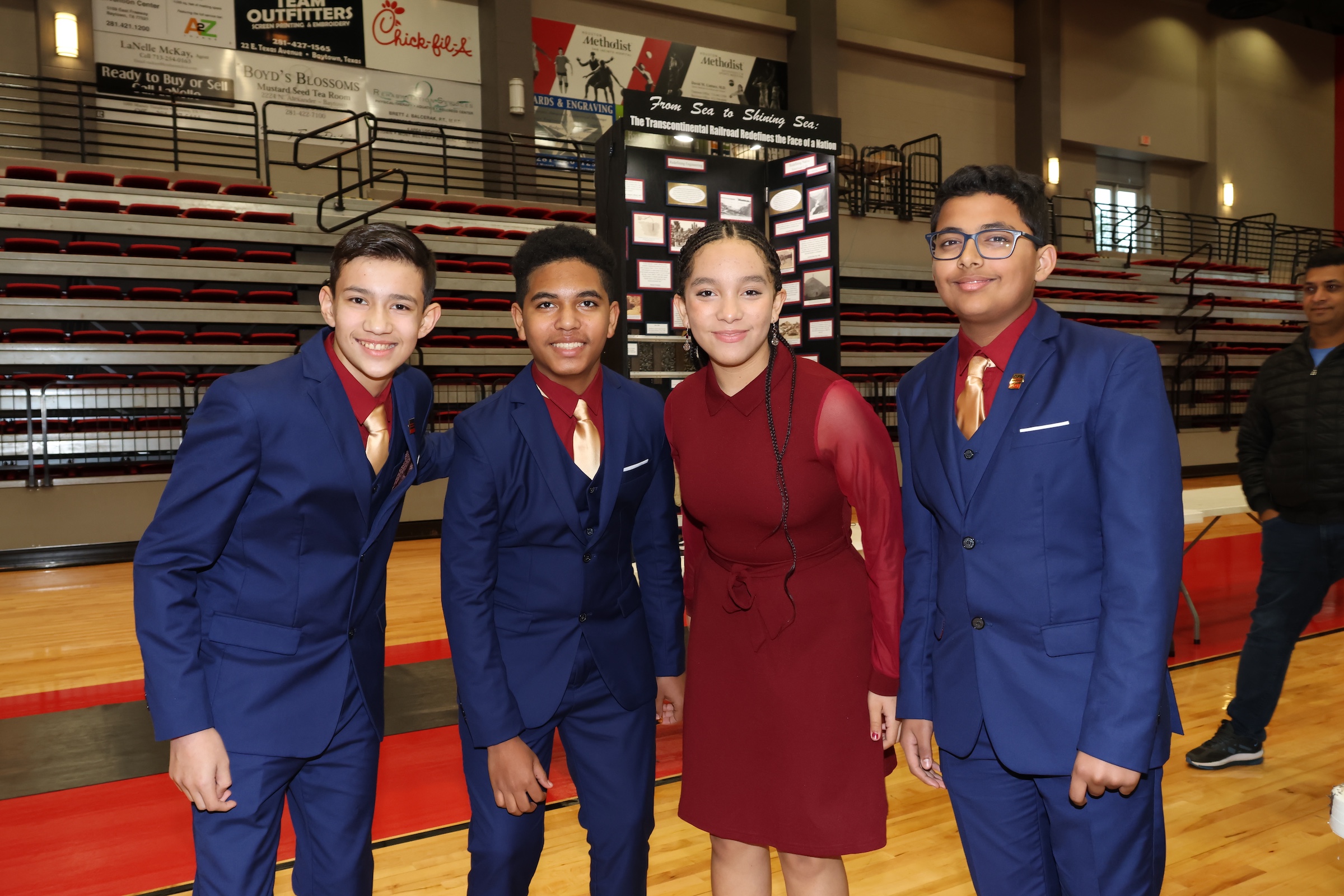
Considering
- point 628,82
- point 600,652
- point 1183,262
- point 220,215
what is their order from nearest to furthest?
1. point 600,652
2. point 220,215
3. point 628,82
4. point 1183,262

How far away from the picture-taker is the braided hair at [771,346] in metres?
1.64

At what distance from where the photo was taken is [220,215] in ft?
32.7

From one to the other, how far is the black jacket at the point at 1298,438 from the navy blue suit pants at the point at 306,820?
3161 millimetres

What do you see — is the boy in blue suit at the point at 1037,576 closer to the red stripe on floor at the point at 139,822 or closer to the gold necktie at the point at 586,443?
the gold necktie at the point at 586,443

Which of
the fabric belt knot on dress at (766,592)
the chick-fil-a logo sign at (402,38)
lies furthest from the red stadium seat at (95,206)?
the fabric belt knot on dress at (766,592)

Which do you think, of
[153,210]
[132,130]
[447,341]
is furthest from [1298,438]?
[132,130]

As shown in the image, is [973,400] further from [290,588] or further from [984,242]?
[290,588]

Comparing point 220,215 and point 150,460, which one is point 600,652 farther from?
point 220,215

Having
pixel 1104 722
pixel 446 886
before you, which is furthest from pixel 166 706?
pixel 1104 722

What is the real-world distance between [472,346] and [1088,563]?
1009 cm

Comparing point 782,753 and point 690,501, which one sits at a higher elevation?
point 690,501

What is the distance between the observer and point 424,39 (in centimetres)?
1263

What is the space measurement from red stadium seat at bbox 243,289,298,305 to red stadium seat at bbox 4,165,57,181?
2.15m

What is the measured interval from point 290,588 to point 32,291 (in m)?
9.43
